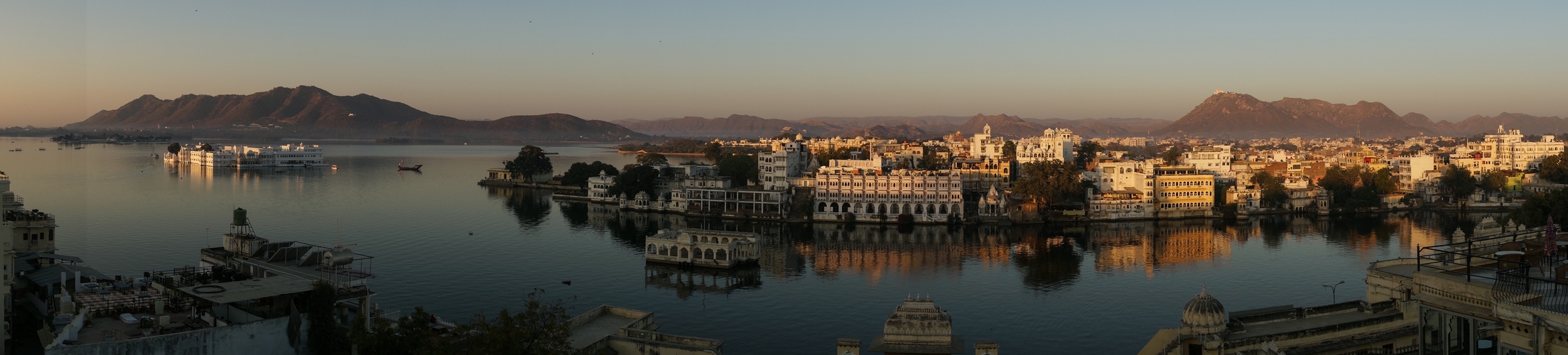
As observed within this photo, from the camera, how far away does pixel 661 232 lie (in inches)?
1275

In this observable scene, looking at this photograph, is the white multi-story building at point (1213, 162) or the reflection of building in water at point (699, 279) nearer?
the reflection of building in water at point (699, 279)

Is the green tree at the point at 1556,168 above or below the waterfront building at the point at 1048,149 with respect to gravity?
below

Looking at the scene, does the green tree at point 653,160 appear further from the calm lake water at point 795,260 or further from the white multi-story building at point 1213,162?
the white multi-story building at point 1213,162

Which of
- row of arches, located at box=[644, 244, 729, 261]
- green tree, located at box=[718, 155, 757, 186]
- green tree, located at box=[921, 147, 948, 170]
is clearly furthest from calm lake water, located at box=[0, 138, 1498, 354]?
green tree, located at box=[921, 147, 948, 170]

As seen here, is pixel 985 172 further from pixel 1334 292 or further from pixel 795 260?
pixel 1334 292

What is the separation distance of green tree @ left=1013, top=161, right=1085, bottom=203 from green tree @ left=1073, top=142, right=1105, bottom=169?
12.2 meters

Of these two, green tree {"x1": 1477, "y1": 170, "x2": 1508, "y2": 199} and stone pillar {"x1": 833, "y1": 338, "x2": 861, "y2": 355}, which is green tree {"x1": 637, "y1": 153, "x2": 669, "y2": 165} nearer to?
green tree {"x1": 1477, "y1": 170, "x2": 1508, "y2": 199}

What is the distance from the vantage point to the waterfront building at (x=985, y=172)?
53.1 meters

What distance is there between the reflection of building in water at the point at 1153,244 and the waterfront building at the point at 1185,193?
180 cm

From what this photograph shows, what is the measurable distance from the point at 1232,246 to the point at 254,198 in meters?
45.8

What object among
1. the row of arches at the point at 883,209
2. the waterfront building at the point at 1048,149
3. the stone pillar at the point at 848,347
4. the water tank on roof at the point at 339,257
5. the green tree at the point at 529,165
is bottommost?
the stone pillar at the point at 848,347

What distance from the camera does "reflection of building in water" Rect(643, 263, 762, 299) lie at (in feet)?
86.9

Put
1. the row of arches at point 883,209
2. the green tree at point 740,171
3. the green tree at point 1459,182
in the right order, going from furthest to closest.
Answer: the green tree at point 740,171 → the green tree at point 1459,182 → the row of arches at point 883,209

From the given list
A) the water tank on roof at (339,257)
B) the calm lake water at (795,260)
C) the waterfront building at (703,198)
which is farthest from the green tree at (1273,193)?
the water tank on roof at (339,257)
